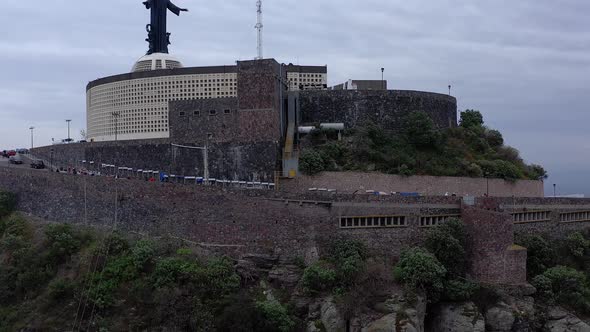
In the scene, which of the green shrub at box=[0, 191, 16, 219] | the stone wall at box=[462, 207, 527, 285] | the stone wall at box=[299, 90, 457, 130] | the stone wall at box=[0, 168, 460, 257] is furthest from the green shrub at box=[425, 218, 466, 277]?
the green shrub at box=[0, 191, 16, 219]

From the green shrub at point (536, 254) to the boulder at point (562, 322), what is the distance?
2.29m

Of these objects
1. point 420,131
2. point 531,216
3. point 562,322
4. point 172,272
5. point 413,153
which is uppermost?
point 420,131

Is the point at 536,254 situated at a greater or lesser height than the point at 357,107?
lesser

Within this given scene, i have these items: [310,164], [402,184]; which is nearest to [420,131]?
[402,184]

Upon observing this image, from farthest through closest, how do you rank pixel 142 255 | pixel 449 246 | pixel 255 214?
pixel 255 214 → pixel 142 255 → pixel 449 246

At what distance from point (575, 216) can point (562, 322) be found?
9.17 metres

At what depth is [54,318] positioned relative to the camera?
3612cm

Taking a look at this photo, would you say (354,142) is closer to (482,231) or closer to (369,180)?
(369,180)

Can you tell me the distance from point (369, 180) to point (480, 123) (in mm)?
14727

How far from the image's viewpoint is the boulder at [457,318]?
33.9 meters

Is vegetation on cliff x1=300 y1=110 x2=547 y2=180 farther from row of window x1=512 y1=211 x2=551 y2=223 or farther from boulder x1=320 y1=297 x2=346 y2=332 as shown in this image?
boulder x1=320 y1=297 x2=346 y2=332

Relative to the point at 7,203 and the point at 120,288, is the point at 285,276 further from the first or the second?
the point at 7,203

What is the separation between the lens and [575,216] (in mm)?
43156

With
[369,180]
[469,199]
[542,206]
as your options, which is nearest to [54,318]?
[369,180]
